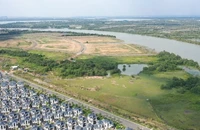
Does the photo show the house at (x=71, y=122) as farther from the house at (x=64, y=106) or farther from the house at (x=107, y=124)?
the house at (x=107, y=124)

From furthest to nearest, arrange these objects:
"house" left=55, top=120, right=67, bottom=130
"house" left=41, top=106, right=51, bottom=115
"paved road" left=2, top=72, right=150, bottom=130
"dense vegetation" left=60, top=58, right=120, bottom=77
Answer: "dense vegetation" left=60, top=58, right=120, bottom=77, "house" left=41, top=106, right=51, bottom=115, "paved road" left=2, top=72, right=150, bottom=130, "house" left=55, top=120, right=67, bottom=130

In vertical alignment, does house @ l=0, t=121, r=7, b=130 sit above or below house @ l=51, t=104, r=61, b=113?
below

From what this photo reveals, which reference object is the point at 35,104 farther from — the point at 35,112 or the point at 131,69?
the point at 131,69

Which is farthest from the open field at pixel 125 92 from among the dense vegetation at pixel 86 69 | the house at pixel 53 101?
the house at pixel 53 101

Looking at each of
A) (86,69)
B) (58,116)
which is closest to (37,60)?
(86,69)

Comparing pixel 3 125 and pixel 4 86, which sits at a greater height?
pixel 4 86

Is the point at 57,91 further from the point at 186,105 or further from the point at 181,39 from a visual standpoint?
the point at 181,39

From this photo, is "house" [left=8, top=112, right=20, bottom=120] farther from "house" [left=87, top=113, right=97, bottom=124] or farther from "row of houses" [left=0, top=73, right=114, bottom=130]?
"house" [left=87, top=113, right=97, bottom=124]

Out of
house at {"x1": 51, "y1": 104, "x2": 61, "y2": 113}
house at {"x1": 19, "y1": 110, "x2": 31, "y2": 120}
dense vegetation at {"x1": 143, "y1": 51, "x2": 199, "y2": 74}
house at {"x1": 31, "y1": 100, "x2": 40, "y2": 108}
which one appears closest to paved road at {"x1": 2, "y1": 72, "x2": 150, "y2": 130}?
house at {"x1": 51, "y1": 104, "x2": 61, "y2": 113}
